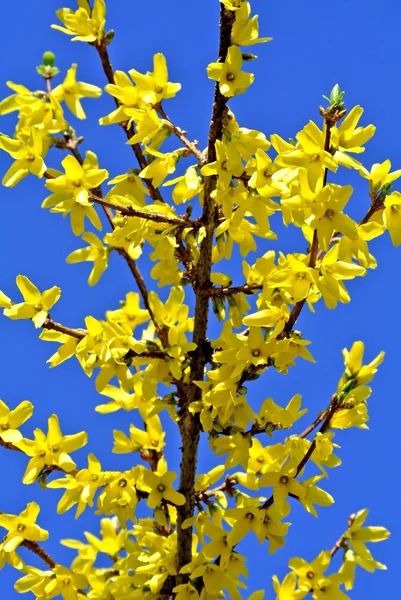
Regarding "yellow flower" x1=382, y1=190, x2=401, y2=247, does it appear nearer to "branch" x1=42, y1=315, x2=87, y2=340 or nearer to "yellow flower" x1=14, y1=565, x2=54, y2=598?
"branch" x1=42, y1=315, x2=87, y2=340

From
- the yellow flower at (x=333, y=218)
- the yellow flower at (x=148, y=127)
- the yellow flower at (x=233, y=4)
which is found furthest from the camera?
the yellow flower at (x=148, y=127)

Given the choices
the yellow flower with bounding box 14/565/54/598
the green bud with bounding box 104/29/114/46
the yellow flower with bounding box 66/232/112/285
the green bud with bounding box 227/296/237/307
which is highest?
the green bud with bounding box 104/29/114/46

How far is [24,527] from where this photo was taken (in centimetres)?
285

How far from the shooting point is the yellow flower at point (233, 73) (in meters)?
2.39

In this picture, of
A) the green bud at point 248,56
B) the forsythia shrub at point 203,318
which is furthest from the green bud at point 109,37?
the green bud at point 248,56

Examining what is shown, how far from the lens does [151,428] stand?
3.08 metres

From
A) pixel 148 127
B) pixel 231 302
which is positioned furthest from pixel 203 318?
pixel 148 127

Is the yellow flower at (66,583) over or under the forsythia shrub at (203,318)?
under

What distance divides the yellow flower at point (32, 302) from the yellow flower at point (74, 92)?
667 mm

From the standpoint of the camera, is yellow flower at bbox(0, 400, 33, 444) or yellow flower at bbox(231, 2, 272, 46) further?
yellow flower at bbox(0, 400, 33, 444)

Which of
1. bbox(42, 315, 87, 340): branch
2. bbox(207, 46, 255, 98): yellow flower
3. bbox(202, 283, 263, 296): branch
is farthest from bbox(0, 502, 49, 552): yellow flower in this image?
bbox(207, 46, 255, 98): yellow flower

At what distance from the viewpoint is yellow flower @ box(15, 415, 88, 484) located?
274cm

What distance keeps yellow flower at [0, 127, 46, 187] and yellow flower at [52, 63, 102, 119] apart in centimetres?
18

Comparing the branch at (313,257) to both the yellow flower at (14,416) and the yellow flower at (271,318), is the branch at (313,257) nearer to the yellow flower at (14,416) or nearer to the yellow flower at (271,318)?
the yellow flower at (271,318)
